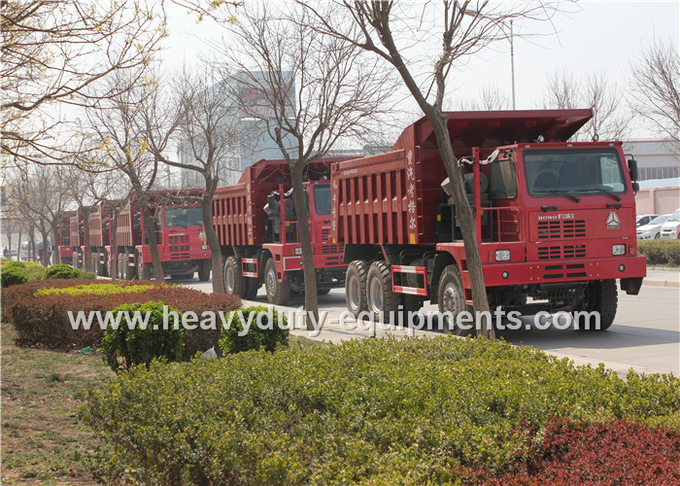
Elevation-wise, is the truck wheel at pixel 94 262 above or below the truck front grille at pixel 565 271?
above

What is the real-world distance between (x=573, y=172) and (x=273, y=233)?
981 cm

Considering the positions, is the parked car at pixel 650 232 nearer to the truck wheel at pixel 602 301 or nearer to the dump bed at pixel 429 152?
the dump bed at pixel 429 152

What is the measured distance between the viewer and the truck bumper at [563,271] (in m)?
11.3

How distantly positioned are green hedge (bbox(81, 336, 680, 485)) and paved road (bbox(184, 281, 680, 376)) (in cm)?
320

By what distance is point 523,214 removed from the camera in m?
11.5

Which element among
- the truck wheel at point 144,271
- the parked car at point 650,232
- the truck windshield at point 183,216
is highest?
the truck windshield at point 183,216

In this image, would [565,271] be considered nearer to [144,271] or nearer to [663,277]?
[663,277]

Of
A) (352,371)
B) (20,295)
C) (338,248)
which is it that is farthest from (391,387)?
(338,248)

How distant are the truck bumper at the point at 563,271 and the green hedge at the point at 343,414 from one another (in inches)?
195

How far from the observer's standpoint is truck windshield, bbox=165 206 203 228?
96.0ft

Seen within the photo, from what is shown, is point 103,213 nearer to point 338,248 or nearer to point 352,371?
point 338,248

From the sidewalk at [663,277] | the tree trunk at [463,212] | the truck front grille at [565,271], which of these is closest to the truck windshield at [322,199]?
the truck front grille at [565,271]

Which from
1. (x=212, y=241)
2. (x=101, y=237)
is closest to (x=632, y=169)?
(x=212, y=241)

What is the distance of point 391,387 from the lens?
17.4 ft
